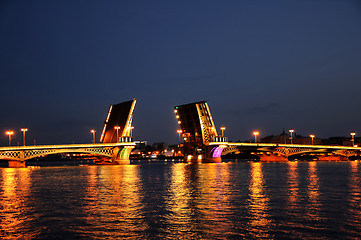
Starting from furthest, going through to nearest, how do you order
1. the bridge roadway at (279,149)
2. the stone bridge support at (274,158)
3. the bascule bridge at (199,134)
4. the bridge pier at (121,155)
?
1. the stone bridge support at (274,158)
2. the bridge roadway at (279,149)
3. the bridge pier at (121,155)
4. the bascule bridge at (199,134)

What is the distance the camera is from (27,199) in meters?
23.0

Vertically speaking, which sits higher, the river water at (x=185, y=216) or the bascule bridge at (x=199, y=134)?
the bascule bridge at (x=199, y=134)

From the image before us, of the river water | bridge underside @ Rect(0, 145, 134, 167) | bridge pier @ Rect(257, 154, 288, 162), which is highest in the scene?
bridge underside @ Rect(0, 145, 134, 167)

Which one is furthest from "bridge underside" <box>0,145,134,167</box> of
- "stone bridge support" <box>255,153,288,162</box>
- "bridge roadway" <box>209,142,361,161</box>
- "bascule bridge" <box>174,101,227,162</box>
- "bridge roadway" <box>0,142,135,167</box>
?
"stone bridge support" <box>255,153,288,162</box>

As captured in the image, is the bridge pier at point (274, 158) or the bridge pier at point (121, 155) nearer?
the bridge pier at point (121, 155)

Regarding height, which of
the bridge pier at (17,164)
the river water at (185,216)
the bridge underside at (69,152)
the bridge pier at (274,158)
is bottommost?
the bridge pier at (274,158)

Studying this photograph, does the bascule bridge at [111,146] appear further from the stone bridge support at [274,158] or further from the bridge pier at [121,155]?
the stone bridge support at [274,158]

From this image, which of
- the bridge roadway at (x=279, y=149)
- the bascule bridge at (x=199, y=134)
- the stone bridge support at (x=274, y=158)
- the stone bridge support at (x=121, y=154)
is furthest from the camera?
the stone bridge support at (x=274, y=158)

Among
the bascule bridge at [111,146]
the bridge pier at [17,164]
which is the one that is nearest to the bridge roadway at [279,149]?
the bascule bridge at [111,146]

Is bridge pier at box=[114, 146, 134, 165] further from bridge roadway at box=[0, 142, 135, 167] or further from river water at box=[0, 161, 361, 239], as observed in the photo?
river water at box=[0, 161, 361, 239]

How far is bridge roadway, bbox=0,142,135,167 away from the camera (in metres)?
83.9

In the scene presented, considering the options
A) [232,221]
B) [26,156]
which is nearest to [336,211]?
[232,221]

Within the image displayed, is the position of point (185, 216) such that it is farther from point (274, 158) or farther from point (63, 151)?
point (274, 158)

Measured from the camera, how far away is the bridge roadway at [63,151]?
83875mm
